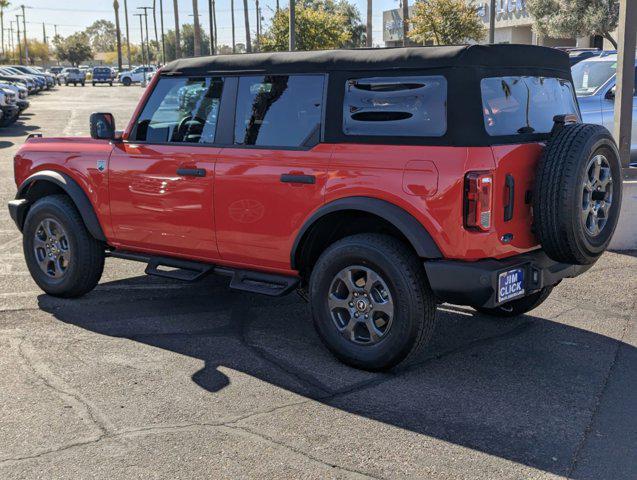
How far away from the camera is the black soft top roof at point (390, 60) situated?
180 inches

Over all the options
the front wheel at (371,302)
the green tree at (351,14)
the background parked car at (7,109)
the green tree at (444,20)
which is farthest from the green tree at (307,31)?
the green tree at (351,14)

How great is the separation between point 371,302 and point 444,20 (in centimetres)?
3525

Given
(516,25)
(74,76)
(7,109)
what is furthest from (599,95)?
(74,76)

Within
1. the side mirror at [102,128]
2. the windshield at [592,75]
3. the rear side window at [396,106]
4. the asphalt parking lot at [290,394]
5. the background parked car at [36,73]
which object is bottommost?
the asphalt parking lot at [290,394]

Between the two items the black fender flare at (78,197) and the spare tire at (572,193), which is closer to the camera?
the spare tire at (572,193)

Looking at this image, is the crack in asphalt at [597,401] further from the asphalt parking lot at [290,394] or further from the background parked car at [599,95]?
the background parked car at [599,95]

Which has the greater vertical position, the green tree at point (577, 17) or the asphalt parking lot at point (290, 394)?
the green tree at point (577, 17)

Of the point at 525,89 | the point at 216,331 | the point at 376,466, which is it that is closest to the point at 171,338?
the point at 216,331

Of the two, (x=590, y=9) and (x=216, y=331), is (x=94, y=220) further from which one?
(x=590, y=9)

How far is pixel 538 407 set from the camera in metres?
4.34

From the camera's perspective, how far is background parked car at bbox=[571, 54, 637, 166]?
1124cm

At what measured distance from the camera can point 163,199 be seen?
5.77m

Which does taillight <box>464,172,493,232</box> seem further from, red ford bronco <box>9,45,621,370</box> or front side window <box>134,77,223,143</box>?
front side window <box>134,77,223,143</box>

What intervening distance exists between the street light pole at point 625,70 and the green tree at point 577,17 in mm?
28866
